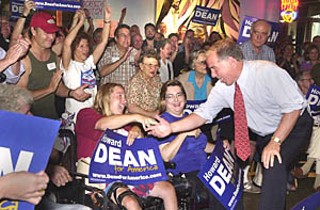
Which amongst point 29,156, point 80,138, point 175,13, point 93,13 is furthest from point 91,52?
point 175,13

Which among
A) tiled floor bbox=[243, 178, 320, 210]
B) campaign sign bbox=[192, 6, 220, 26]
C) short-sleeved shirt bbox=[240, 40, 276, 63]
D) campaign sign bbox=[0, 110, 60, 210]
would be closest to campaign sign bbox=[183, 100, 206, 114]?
tiled floor bbox=[243, 178, 320, 210]

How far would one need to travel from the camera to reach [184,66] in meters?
9.07

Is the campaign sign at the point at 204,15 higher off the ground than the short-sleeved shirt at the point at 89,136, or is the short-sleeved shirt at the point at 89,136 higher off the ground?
the campaign sign at the point at 204,15

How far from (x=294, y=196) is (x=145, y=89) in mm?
2006

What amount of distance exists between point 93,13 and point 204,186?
5.50m

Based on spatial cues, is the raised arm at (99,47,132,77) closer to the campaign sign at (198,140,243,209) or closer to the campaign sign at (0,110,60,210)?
the campaign sign at (198,140,243,209)

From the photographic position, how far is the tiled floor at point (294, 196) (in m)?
5.48

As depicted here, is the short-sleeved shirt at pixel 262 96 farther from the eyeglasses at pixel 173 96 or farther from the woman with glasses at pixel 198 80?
the woman with glasses at pixel 198 80

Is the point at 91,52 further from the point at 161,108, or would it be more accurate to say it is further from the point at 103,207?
the point at 103,207

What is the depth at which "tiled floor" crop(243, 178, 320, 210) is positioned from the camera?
216 inches

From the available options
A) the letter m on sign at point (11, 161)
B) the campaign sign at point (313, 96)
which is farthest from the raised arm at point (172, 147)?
the campaign sign at point (313, 96)

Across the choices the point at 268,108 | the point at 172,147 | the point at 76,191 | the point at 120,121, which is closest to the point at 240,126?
the point at 268,108

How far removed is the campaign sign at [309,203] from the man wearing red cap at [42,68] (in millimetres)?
2658

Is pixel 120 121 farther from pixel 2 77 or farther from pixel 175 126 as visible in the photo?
pixel 2 77
